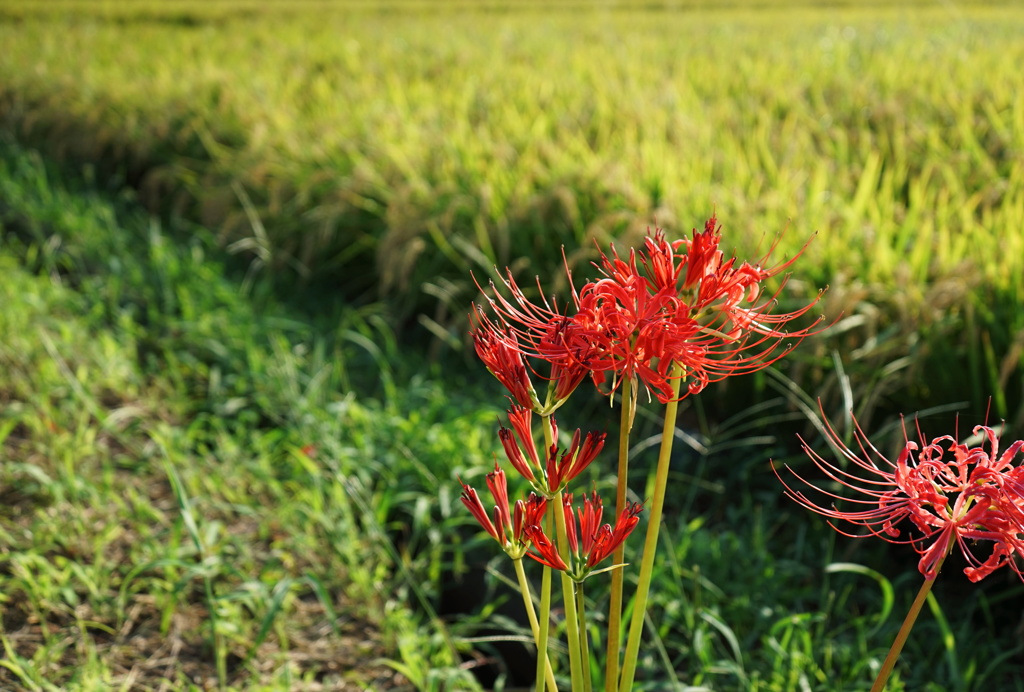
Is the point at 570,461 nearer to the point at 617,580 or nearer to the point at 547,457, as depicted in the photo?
the point at 547,457

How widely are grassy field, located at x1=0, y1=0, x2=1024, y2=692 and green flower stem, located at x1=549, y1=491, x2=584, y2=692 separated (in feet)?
1.66

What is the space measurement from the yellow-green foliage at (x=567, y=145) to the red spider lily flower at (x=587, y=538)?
1485 mm

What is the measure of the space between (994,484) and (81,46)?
26.0ft

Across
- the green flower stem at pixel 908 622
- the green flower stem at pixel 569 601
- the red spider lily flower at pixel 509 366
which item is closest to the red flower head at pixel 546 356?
the red spider lily flower at pixel 509 366

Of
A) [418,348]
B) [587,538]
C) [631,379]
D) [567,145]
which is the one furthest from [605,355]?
[567,145]

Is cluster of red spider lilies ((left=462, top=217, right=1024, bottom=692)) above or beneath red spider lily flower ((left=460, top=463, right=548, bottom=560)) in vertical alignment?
above

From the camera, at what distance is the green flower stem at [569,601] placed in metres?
0.87

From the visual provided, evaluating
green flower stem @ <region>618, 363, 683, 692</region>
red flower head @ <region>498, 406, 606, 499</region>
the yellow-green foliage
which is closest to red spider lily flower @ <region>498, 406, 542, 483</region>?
red flower head @ <region>498, 406, 606, 499</region>

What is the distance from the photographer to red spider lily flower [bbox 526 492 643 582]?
805mm

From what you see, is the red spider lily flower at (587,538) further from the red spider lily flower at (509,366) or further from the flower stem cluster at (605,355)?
the red spider lily flower at (509,366)

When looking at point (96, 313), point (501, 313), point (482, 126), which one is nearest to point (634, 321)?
point (501, 313)

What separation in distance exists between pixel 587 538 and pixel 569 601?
9 centimetres

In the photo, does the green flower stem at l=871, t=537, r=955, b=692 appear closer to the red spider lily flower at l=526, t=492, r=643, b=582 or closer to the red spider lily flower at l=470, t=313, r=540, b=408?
the red spider lily flower at l=526, t=492, r=643, b=582

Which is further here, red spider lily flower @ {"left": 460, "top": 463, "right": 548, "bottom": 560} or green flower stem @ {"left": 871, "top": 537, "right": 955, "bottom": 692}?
red spider lily flower @ {"left": 460, "top": 463, "right": 548, "bottom": 560}
